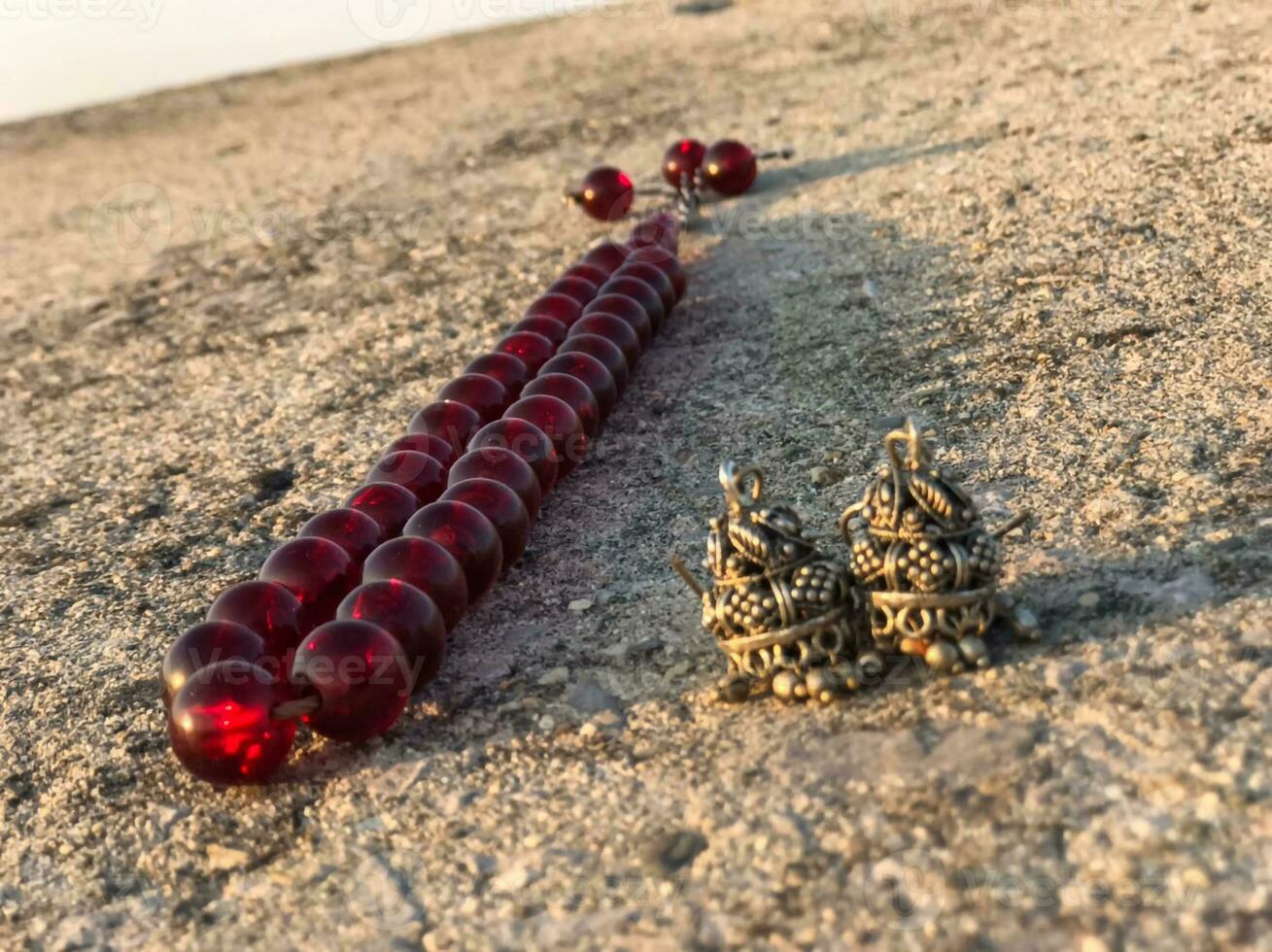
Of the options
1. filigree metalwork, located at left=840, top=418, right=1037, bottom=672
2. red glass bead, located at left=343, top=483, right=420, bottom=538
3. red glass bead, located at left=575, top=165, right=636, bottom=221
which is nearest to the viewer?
filigree metalwork, located at left=840, top=418, right=1037, bottom=672

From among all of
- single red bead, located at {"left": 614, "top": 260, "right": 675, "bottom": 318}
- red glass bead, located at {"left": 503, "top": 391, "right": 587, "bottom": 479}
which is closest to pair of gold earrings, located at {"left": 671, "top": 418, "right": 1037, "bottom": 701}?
red glass bead, located at {"left": 503, "top": 391, "right": 587, "bottom": 479}

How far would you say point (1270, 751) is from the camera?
1.51 m

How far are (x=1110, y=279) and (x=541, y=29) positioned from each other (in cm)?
388

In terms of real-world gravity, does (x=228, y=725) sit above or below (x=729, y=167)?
below

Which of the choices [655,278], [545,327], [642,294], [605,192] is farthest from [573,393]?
[605,192]

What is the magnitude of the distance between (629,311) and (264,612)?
1252 millimetres

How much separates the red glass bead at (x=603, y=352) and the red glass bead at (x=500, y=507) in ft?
1.89

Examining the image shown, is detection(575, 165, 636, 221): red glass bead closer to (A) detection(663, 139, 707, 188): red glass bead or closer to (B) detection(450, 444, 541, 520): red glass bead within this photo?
(A) detection(663, 139, 707, 188): red glass bead

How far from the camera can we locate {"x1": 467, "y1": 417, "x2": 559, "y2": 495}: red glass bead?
2400 millimetres

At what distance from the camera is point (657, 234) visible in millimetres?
3363

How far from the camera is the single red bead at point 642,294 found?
301 centimetres
